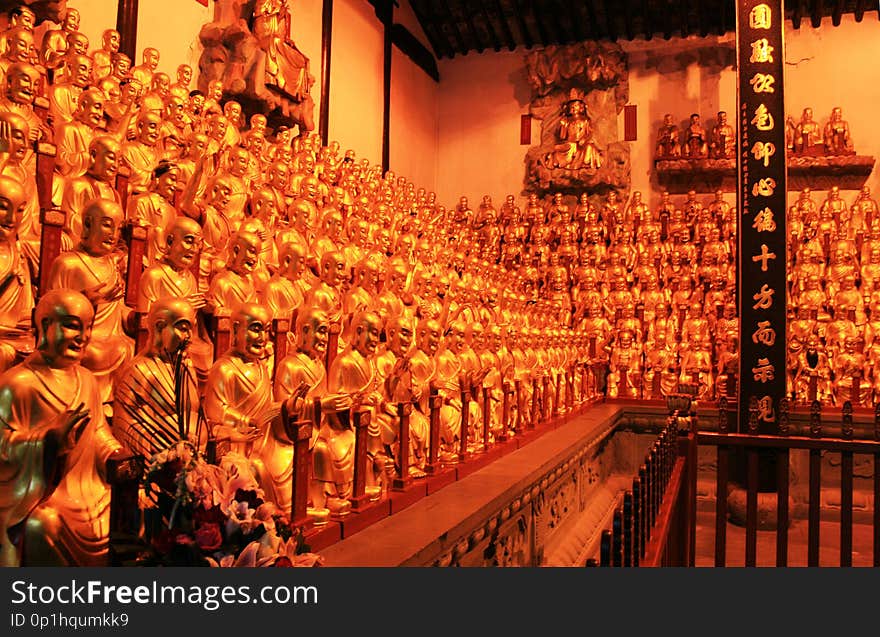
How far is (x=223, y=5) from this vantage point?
6.79 m

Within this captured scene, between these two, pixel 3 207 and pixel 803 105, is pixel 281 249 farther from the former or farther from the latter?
pixel 803 105

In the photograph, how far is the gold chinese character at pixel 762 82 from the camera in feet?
21.0

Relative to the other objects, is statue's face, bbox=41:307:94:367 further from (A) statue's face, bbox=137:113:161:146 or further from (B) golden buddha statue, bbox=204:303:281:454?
(A) statue's face, bbox=137:113:161:146

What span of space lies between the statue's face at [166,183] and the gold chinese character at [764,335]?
4.49 meters

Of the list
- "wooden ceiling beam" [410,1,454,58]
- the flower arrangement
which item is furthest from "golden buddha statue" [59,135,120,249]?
"wooden ceiling beam" [410,1,454,58]

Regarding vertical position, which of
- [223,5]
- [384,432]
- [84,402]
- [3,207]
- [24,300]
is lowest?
[384,432]

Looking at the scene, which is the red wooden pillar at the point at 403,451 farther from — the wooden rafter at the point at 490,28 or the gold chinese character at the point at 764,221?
the wooden rafter at the point at 490,28

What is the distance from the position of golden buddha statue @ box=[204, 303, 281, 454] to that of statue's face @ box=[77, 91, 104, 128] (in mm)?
2368

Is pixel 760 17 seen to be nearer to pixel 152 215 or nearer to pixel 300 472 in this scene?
pixel 152 215

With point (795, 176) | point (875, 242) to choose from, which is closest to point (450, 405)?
point (875, 242)

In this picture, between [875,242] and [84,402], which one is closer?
[84,402]

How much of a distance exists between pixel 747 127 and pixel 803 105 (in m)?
5.11

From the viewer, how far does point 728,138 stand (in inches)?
408

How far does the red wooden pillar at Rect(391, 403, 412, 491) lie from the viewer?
113 inches
